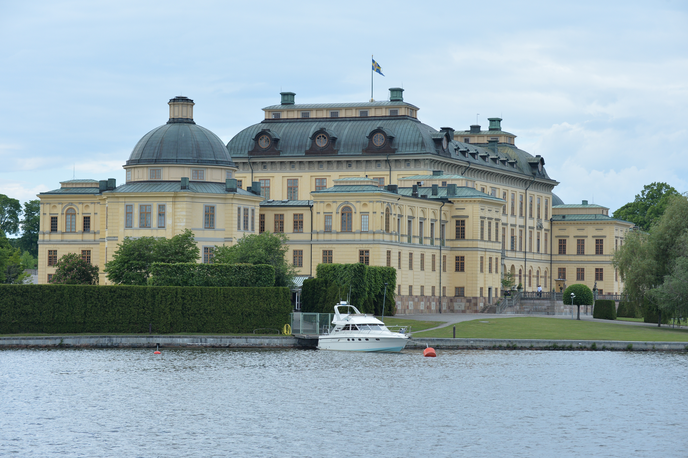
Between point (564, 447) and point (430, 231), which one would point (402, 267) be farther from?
Answer: point (564, 447)

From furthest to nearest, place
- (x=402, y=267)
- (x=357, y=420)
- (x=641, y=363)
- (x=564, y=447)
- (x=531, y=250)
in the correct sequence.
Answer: (x=531, y=250) < (x=402, y=267) < (x=641, y=363) < (x=357, y=420) < (x=564, y=447)

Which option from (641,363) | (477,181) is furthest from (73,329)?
(477,181)

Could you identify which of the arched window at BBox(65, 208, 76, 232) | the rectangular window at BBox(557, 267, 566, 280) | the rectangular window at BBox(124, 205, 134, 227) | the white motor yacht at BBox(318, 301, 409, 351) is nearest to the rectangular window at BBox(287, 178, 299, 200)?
the arched window at BBox(65, 208, 76, 232)

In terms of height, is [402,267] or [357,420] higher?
[402,267]

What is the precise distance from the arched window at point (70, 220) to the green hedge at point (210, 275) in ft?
93.7

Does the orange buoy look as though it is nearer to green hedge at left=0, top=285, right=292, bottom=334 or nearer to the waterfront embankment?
the waterfront embankment

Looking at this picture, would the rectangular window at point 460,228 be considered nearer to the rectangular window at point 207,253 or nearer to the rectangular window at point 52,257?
the rectangular window at point 207,253

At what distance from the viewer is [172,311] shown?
87.0 metres

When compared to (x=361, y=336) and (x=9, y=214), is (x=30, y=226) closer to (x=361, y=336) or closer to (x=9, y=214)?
(x=9, y=214)

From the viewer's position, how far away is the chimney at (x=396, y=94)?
131 meters

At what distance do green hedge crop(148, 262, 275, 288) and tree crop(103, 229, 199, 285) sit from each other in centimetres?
489

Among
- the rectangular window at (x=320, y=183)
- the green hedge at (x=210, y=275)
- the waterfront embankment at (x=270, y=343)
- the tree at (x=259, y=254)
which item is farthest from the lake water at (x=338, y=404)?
the rectangular window at (x=320, y=183)

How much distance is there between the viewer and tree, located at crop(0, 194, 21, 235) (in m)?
171

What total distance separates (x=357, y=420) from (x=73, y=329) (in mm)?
35573
